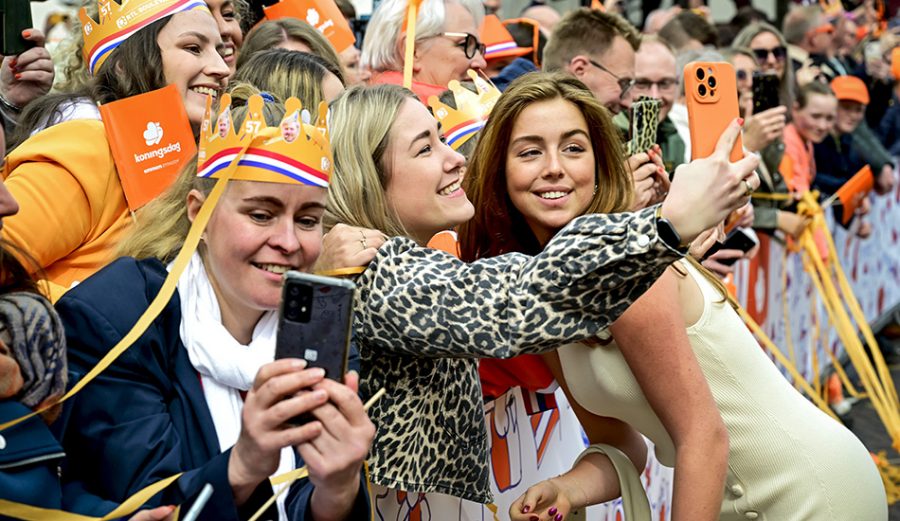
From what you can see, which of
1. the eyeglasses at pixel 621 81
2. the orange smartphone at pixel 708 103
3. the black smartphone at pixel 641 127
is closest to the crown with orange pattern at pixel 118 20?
the black smartphone at pixel 641 127

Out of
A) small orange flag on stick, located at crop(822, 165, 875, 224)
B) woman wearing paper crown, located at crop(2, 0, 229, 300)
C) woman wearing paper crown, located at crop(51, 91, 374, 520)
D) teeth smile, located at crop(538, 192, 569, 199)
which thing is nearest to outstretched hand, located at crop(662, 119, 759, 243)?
woman wearing paper crown, located at crop(51, 91, 374, 520)

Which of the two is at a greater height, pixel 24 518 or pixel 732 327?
pixel 24 518

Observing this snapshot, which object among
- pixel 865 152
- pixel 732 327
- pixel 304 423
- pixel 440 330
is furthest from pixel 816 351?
pixel 304 423

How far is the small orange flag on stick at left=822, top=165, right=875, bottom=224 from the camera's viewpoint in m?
9.20

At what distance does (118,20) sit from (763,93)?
12.9ft

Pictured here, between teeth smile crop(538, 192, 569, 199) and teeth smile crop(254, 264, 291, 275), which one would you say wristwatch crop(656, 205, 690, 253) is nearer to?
teeth smile crop(254, 264, 291, 275)

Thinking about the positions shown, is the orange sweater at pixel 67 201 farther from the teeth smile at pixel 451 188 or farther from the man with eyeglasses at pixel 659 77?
the man with eyeglasses at pixel 659 77

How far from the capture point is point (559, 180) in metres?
3.73

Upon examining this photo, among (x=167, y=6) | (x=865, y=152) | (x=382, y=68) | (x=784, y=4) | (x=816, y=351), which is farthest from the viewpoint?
(x=784, y=4)

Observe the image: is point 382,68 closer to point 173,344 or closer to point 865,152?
point 173,344

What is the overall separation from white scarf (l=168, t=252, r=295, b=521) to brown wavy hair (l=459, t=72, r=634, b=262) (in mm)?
1214

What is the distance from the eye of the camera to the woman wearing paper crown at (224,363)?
2.28 metres

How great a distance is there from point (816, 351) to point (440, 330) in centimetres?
699

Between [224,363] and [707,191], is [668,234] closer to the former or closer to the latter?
[707,191]
